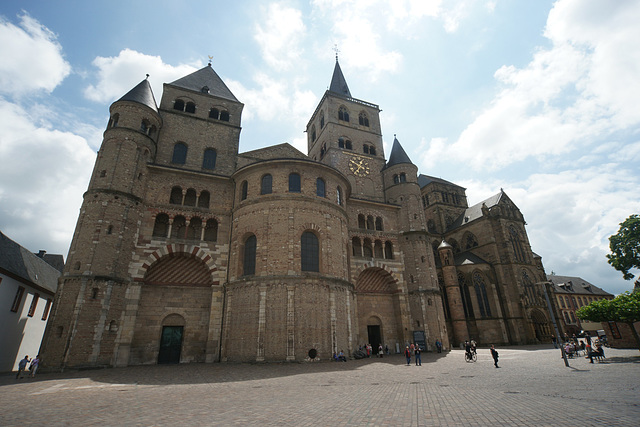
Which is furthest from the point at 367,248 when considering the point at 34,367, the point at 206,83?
the point at 206,83

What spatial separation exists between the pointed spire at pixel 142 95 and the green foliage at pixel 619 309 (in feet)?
115

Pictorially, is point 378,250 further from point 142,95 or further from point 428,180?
point 428,180

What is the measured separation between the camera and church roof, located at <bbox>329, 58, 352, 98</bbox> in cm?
4718

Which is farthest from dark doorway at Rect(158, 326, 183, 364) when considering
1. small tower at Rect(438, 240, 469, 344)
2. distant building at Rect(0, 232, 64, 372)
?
small tower at Rect(438, 240, 469, 344)

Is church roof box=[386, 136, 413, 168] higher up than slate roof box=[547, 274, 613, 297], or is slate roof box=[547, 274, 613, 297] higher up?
church roof box=[386, 136, 413, 168]

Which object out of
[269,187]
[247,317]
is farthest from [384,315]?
[269,187]

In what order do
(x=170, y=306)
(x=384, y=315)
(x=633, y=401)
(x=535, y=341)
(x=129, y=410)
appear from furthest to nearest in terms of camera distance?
1. (x=535, y=341)
2. (x=384, y=315)
3. (x=170, y=306)
4. (x=129, y=410)
5. (x=633, y=401)

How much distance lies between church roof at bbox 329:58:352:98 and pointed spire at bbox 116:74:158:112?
26732mm

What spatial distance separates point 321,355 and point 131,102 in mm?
23926

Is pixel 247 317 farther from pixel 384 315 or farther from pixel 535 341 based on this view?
pixel 535 341

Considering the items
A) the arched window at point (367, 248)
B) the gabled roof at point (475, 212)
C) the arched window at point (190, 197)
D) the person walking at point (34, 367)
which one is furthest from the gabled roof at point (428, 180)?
the person walking at point (34, 367)

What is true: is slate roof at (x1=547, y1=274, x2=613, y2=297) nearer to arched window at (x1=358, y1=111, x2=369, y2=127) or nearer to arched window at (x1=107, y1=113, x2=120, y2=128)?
arched window at (x1=358, y1=111, x2=369, y2=127)

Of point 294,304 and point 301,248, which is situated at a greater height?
point 301,248

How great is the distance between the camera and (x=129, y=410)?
8266 mm
